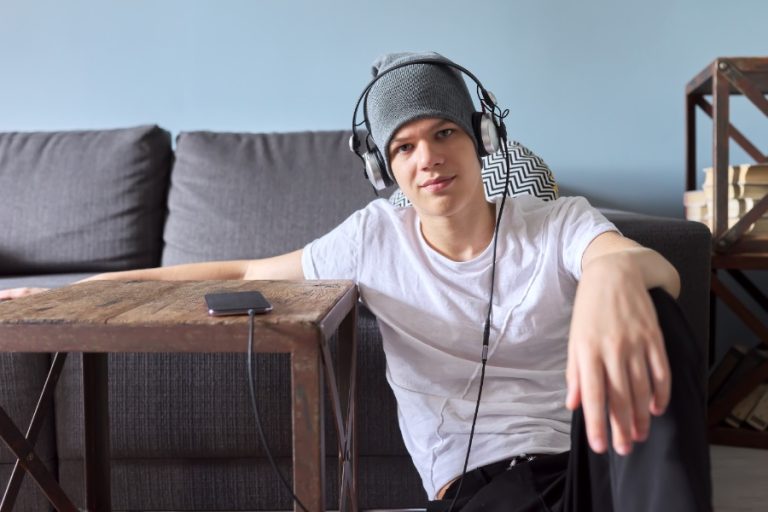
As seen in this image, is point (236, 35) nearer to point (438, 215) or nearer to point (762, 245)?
point (438, 215)

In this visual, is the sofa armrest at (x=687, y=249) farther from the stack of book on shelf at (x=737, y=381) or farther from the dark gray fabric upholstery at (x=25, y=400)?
the dark gray fabric upholstery at (x=25, y=400)

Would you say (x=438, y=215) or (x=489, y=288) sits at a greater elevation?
(x=438, y=215)

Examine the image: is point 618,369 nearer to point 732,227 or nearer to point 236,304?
point 236,304

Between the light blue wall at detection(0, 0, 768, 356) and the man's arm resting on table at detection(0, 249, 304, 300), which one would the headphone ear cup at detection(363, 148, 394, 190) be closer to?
the man's arm resting on table at detection(0, 249, 304, 300)

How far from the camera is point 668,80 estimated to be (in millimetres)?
2156

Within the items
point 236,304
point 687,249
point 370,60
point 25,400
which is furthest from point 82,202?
point 687,249

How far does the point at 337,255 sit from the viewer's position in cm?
117

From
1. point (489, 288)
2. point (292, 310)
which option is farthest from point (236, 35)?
point (292, 310)

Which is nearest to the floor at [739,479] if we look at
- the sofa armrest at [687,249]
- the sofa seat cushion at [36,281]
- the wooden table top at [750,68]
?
the sofa armrest at [687,249]

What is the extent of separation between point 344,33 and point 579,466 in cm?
175

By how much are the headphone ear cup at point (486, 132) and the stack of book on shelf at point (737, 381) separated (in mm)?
1170

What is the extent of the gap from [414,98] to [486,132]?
121 millimetres

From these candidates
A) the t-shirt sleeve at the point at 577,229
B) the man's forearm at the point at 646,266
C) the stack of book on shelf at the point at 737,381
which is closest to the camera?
the man's forearm at the point at 646,266

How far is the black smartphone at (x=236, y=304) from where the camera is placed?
0.77 metres
